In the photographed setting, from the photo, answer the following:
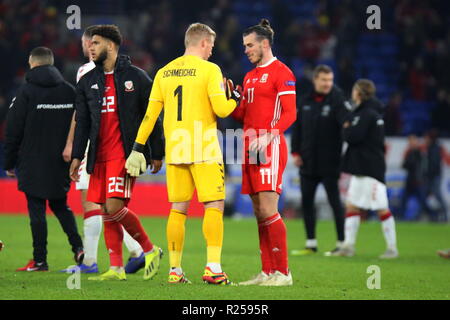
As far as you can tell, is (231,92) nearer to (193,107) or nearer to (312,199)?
(193,107)

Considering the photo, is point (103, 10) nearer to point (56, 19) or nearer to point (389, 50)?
point (56, 19)

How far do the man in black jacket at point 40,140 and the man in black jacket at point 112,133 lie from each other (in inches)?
48.7

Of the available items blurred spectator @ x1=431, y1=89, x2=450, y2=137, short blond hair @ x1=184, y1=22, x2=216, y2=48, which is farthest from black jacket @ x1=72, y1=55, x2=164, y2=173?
blurred spectator @ x1=431, y1=89, x2=450, y2=137

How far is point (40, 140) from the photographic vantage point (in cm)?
928

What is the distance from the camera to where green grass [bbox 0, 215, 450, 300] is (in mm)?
6922

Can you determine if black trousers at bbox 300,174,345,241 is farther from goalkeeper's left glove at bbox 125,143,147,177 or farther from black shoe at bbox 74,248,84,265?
goalkeeper's left glove at bbox 125,143,147,177

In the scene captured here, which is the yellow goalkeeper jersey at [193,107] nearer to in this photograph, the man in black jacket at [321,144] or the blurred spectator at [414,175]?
the man in black jacket at [321,144]

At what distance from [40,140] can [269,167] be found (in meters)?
2.88

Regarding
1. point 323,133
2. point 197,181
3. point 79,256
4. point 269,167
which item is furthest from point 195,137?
point 323,133

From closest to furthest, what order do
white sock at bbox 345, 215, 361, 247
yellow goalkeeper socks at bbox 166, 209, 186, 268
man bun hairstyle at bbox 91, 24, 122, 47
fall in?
yellow goalkeeper socks at bbox 166, 209, 186, 268, man bun hairstyle at bbox 91, 24, 122, 47, white sock at bbox 345, 215, 361, 247

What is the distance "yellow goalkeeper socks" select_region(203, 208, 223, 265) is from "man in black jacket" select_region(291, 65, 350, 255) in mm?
4883

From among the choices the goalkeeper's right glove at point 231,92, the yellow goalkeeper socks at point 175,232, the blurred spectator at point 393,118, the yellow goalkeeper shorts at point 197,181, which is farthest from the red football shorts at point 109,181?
the blurred spectator at point 393,118
